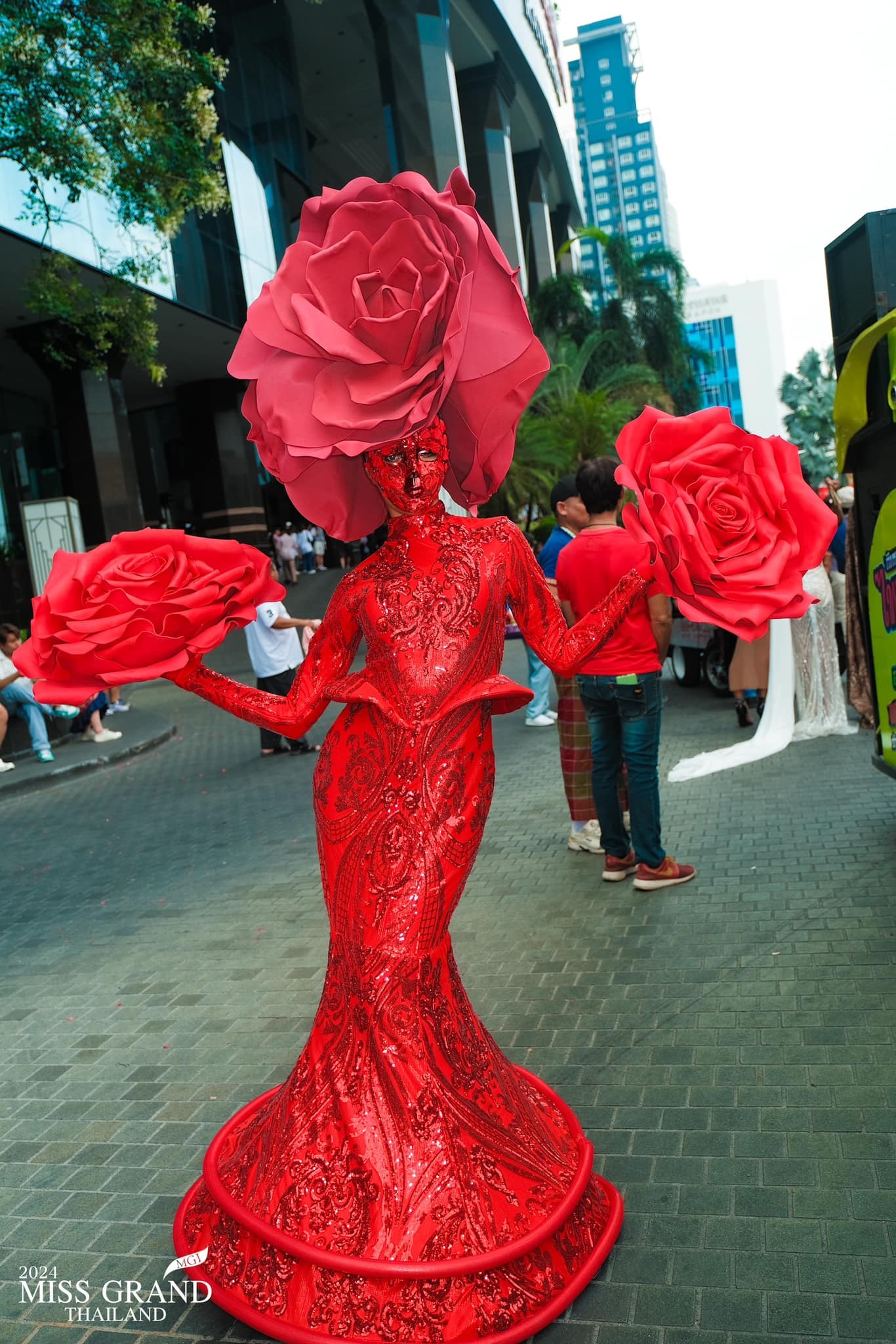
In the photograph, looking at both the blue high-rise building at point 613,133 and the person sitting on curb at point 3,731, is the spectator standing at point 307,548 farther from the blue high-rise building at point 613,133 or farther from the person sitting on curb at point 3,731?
the blue high-rise building at point 613,133

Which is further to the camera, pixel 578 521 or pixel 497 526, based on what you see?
pixel 578 521

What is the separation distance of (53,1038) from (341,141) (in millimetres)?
35404

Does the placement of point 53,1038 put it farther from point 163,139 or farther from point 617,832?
point 163,139

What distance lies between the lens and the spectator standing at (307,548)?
31.3 meters

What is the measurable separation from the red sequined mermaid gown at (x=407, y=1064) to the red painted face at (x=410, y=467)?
7 cm

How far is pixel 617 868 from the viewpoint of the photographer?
19.5 feet

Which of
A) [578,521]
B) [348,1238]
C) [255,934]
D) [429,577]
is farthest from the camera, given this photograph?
[578,521]

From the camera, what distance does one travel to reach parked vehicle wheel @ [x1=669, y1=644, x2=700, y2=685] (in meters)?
12.6

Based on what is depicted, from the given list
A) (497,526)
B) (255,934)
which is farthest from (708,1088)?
(255,934)

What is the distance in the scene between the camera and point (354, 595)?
2.75 metres

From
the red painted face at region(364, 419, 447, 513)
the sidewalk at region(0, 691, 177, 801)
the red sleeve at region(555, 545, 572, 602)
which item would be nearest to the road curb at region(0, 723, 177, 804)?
the sidewalk at region(0, 691, 177, 801)

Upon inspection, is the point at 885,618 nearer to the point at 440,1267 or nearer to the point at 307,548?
the point at 440,1267

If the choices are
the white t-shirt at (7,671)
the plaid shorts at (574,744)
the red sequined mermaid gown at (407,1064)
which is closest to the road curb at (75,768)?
the white t-shirt at (7,671)

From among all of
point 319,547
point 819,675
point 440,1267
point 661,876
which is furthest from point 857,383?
point 319,547
